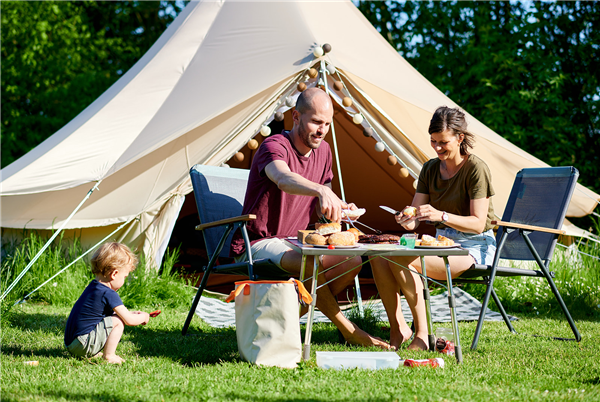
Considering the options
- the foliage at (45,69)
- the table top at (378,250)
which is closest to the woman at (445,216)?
the table top at (378,250)

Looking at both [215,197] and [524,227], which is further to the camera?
[215,197]

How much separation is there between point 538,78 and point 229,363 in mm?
6060

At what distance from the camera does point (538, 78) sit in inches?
279

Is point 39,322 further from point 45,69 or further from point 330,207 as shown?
point 45,69

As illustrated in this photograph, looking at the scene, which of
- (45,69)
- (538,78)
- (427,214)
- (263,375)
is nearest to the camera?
(263,375)

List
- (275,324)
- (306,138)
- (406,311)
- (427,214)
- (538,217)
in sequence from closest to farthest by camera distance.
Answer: (275,324) < (427,214) < (306,138) < (538,217) < (406,311)

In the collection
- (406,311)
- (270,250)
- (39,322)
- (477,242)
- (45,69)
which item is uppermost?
(45,69)

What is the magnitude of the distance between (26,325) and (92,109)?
2170 mm

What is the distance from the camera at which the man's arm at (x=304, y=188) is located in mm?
2156

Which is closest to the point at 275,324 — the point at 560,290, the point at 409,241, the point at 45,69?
the point at 409,241

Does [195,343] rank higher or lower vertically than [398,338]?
lower


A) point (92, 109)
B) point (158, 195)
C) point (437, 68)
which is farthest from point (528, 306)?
point (437, 68)

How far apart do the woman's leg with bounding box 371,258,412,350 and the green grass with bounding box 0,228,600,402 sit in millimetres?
181

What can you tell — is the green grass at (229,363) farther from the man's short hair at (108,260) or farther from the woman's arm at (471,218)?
the woman's arm at (471,218)
